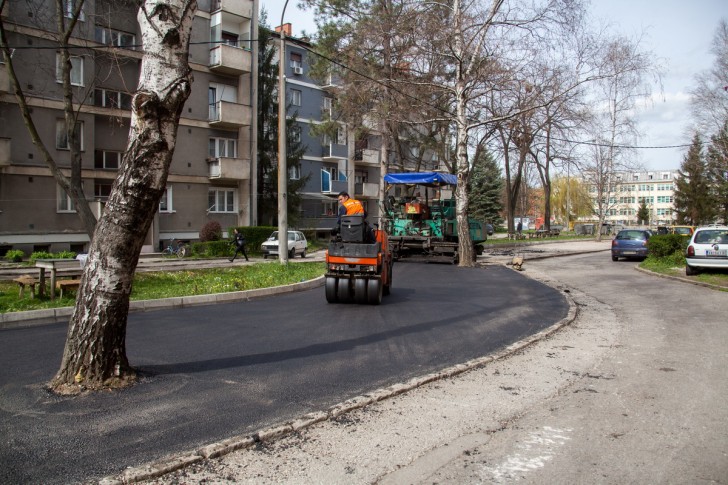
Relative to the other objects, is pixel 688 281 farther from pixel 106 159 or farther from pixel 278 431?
pixel 106 159

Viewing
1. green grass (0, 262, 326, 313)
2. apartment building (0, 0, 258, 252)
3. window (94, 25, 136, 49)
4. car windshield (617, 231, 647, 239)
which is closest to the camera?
green grass (0, 262, 326, 313)

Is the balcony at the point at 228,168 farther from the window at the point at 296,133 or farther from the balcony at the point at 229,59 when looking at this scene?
the window at the point at 296,133

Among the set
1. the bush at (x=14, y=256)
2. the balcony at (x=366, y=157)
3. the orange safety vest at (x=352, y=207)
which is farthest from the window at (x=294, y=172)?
the orange safety vest at (x=352, y=207)

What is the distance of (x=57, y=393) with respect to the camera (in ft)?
17.8

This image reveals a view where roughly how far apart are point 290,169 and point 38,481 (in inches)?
1493

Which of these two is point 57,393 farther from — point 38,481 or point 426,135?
point 426,135

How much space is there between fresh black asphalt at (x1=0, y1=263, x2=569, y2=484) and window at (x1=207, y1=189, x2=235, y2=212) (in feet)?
72.8

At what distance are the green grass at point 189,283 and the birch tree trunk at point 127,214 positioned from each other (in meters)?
5.46

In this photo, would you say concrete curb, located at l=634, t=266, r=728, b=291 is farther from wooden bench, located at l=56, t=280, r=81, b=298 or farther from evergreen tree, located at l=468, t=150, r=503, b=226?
evergreen tree, located at l=468, t=150, r=503, b=226

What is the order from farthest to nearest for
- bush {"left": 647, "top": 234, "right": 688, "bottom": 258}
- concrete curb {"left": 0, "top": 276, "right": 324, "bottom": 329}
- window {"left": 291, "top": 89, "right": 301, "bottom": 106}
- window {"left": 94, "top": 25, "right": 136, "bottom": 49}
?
window {"left": 291, "top": 89, "right": 301, "bottom": 106}
window {"left": 94, "top": 25, "right": 136, "bottom": 49}
bush {"left": 647, "top": 234, "right": 688, "bottom": 258}
concrete curb {"left": 0, "top": 276, "right": 324, "bottom": 329}

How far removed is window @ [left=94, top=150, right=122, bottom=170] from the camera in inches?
1108

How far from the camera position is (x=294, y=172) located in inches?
1654

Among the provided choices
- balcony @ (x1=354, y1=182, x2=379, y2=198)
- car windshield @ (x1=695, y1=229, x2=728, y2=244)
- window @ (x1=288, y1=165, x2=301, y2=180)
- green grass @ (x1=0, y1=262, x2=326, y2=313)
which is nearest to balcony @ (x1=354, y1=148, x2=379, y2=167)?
balcony @ (x1=354, y1=182, x2=379, y2=198)

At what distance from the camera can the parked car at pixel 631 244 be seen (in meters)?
25.6
